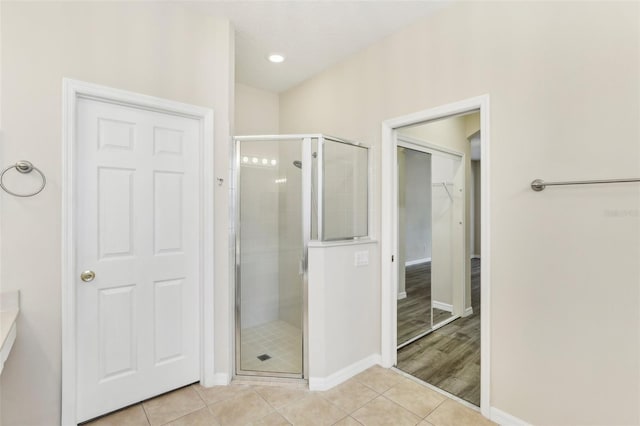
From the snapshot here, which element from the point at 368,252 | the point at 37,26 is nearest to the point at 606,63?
the point at 368,252

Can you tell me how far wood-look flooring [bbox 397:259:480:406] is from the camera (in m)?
2.32

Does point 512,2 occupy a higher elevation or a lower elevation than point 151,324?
higher

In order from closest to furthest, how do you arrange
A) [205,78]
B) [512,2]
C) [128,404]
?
[512,2], [128,404], [205,78]

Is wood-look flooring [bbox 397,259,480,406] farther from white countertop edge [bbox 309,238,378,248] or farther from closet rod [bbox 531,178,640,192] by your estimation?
closet rod [bbox 531,178,640,192]

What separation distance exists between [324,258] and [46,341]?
179cm

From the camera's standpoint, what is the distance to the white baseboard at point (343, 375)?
2.26 meters

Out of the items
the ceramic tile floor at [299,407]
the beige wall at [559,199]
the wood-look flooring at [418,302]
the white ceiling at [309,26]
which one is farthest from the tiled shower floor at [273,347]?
the white ceiling at [309,26]

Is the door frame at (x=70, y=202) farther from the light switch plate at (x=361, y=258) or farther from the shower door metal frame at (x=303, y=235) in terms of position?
the light switch plate at (x=361, y=258)

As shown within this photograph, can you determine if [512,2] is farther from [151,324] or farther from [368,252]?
[151,324]

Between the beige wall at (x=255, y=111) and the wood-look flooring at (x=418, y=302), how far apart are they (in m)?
2.52

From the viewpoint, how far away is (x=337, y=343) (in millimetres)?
2379

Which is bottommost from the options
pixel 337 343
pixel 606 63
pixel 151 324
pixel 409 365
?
pixel 409 365

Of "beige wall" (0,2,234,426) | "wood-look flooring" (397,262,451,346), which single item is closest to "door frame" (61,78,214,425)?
"beige wall" (0,2,234,426)

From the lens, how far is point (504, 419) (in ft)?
6.10
